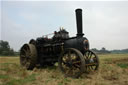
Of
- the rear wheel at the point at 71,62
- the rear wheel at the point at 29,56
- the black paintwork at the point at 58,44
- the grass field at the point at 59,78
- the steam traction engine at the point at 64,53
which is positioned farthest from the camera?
the rear wheel at the point at 29,56

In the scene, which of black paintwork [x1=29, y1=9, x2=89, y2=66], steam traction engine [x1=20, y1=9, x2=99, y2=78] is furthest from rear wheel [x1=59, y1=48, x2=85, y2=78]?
black paintwork [x1=29, y1=9, x2=89, y2=66]

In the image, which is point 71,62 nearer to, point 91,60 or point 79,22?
point 91,60

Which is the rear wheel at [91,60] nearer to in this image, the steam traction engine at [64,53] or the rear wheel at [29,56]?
the steam traction engine at [64,53]

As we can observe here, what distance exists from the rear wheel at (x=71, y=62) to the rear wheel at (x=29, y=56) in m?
2.68

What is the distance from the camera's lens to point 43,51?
841cm

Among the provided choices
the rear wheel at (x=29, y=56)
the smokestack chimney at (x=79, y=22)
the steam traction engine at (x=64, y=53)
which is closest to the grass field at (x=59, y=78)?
the steam traction engine at (x=64, y=53)

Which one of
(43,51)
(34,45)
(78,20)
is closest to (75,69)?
(78,20)

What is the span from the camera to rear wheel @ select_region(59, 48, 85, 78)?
5552 millimetres

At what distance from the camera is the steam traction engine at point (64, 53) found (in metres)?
5.80

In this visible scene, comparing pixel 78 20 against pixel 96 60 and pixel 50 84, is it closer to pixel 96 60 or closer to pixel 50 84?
pixel 96 60

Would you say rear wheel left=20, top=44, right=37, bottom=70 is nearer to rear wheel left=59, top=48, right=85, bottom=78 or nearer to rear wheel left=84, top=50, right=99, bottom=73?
rear wheel left=59, top=48, right=85, bottom=78

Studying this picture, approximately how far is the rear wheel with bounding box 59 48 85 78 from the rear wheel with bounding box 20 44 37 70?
2679 mm

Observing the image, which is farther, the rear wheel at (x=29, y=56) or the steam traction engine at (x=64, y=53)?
the rear wheel at (x=29, y=56)

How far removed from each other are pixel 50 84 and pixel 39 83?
0.49 metres
